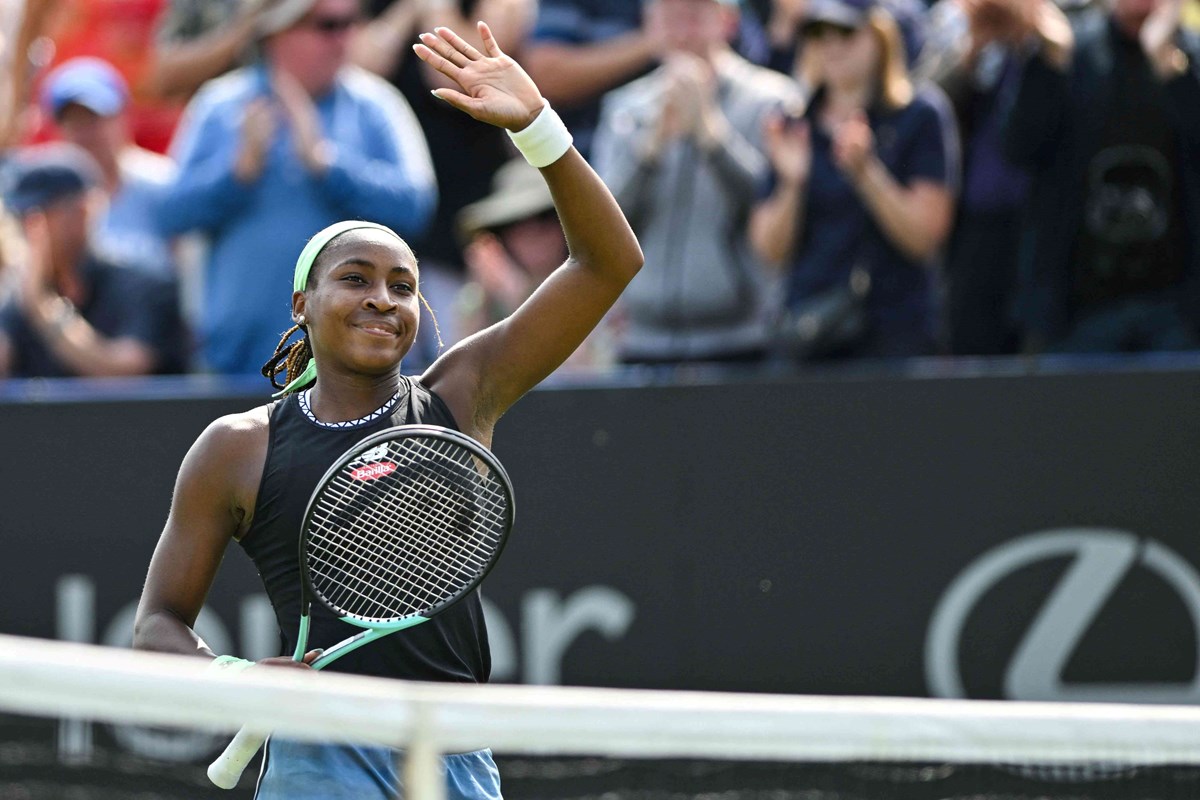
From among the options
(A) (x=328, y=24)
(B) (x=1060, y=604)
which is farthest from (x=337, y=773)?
(A) (x=328, y=24)

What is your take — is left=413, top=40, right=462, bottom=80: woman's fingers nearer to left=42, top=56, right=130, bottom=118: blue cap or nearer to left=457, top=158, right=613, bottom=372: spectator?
left=457, top=158, right=613, bottom=372: spectator

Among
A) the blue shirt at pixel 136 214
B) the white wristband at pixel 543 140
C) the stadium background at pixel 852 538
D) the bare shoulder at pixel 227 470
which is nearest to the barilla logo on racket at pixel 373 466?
the bare shoulder at pixel 227 470

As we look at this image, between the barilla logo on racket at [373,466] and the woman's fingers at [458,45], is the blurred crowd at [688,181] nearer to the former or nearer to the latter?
the woman's fingers at [458,45]

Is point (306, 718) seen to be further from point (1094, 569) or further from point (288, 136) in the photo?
point (288, 136)

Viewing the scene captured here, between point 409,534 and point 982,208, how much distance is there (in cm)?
421

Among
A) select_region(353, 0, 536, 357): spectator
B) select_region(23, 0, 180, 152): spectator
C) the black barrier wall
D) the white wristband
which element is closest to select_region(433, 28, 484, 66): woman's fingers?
the white wristband

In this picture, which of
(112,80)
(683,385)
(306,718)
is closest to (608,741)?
(306,718)

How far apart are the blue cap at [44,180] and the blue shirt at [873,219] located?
3341 mm

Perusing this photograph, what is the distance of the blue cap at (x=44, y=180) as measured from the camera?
8.13 m

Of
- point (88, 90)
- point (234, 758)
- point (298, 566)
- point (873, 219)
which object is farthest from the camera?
point (88, 90)

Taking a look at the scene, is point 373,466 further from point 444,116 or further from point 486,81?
point 444,116

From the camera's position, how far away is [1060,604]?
22.4 feet

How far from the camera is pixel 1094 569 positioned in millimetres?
6793

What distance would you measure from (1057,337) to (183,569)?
170 inches
